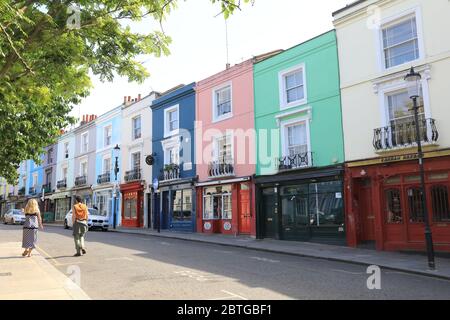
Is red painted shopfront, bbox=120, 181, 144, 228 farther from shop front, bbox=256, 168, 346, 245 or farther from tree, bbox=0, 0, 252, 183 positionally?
tree, bbox=0, 0, 252, 183

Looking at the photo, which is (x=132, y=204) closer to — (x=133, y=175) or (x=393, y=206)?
(x=133, y=175)

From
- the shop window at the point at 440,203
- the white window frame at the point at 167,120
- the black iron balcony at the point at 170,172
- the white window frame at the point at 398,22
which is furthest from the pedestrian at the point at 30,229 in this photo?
the white window frame at the point at 167,120

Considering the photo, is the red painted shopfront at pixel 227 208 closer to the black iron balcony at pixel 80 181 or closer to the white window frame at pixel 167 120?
the white window frame at pixel 167 120

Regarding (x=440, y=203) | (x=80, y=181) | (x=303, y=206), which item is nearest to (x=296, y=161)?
(x=303, y=206)

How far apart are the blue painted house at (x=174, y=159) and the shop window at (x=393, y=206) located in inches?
449

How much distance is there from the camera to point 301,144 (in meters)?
18.3

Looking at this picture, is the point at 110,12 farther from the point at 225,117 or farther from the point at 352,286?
the point at 225,117

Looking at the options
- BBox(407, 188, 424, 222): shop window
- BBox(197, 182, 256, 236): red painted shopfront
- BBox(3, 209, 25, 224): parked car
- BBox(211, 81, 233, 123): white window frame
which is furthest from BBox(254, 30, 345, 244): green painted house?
BBox(3, 209, 25, 224): parked car

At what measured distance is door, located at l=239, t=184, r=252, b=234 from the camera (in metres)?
20.7

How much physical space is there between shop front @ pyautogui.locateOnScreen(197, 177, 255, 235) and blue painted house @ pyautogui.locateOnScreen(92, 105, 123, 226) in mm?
9808

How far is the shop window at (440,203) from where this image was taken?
13.5 m

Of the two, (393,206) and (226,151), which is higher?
(226,151)

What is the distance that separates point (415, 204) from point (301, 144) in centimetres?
550

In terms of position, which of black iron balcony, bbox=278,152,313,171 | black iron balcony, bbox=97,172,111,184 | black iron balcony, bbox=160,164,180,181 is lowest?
black iron balcony, bbox=278,152,313,171
